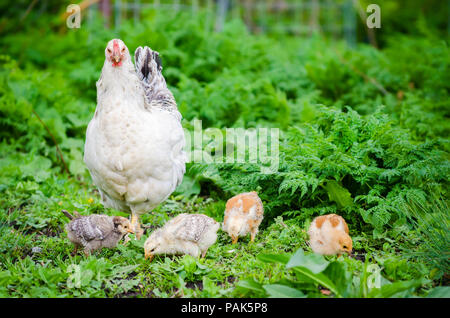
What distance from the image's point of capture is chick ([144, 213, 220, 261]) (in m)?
3.93

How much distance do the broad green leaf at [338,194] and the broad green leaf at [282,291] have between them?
1.42 metres

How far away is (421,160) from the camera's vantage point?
14.4ft

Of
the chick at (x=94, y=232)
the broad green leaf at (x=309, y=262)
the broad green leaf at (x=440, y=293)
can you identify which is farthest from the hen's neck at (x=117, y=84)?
the broad green leaf at (x=440, y=293)

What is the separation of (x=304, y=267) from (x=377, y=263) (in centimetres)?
91

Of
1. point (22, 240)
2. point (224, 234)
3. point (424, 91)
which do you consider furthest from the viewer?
point (424, 91)

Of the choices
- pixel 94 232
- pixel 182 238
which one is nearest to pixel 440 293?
pixel 182 238

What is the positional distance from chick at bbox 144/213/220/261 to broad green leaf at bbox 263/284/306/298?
2.98 ft

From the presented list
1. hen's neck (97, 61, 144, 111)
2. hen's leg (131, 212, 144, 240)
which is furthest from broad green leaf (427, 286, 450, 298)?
hen's neck (97, 61, 144, 111)

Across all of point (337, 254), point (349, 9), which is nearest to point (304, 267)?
point (337, 254)

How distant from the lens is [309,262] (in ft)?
11.3

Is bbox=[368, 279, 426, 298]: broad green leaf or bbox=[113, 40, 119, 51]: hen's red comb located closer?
bbox=[368, 279, 426, 298]: broad green leaf

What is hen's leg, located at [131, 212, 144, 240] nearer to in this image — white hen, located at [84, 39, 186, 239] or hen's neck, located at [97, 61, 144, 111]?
white hen, located at [84, 39, 186, 239]
